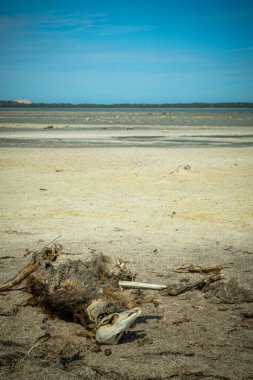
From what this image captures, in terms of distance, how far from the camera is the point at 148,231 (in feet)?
27.8

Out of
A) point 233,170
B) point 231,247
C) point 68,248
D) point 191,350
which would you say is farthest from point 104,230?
point 233,170

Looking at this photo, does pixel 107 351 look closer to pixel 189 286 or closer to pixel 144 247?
pixel 189 286

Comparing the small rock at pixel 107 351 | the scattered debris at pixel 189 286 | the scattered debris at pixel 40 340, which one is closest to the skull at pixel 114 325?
the small rock at pixel 107 351

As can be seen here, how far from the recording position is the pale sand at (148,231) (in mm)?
3857

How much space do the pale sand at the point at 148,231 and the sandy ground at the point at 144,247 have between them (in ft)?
0.06

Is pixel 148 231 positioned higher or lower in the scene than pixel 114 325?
lower

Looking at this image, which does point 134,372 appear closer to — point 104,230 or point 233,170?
point 104,230

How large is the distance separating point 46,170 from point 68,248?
9744mm

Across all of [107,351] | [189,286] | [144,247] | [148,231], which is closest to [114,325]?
[107,351]

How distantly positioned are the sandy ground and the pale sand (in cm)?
2

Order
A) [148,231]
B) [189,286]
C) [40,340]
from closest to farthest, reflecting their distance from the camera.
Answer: [40,340]
[189,286]
[148,231]

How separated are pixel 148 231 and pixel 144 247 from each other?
1.14m

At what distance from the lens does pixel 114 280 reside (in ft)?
17.8

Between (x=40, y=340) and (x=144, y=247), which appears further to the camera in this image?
(x=144, y=247)
